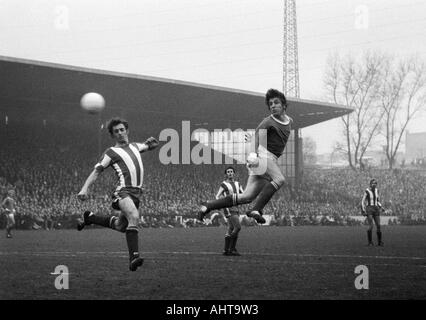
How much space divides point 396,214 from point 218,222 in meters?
12.4

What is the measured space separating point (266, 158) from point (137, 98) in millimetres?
35217

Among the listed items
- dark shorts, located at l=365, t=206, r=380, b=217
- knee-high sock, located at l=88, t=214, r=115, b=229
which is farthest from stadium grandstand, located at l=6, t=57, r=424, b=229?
knee-high sock, located at l=88, t=214, r=115, b=229

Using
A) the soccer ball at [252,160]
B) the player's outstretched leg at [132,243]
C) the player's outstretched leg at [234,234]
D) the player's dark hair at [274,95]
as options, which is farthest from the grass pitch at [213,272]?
the player's dark hair at [274,95]

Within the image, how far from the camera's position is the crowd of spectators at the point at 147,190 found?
34.9m

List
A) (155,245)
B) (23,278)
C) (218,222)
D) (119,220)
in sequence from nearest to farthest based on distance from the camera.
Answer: (119,220)
(23,278)
(155,245)
(218,222)

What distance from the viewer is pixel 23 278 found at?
11.7 m

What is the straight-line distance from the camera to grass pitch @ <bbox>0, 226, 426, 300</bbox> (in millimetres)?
9922

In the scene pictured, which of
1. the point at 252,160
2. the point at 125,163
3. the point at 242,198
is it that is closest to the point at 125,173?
the point at 125,163

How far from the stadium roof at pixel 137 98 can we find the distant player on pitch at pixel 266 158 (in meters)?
28.0

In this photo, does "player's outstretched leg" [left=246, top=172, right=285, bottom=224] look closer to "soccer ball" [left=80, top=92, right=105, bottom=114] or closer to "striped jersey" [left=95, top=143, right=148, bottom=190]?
"striped jersey" [left=95, top=143, right=148, bottom=190]

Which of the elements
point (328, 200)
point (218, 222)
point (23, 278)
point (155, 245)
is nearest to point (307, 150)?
point (328, 200)

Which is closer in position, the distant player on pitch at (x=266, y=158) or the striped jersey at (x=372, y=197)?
the distant player on pitch at (x=266, y=158)

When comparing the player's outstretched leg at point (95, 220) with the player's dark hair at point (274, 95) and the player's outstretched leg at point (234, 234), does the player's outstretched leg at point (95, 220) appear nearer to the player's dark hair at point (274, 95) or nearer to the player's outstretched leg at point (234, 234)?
the player's dark hair at point (274, 95)
